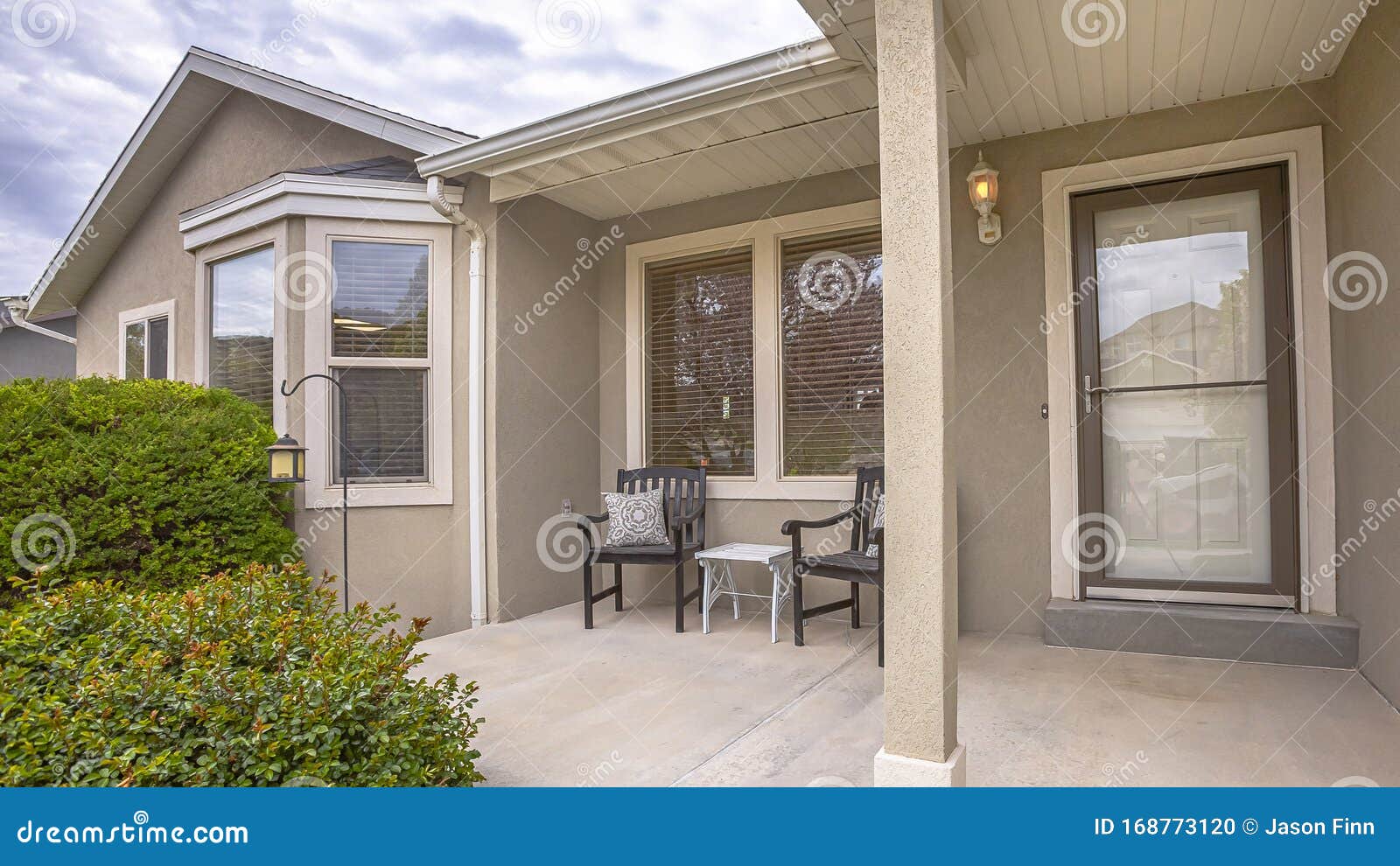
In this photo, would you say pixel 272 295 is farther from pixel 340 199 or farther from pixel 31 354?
pixel 31 354

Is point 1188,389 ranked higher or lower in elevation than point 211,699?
Result: higher

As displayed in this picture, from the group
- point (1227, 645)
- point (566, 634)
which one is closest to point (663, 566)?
point (566, 634)

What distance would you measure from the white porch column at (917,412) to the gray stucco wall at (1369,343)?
1.96 meters

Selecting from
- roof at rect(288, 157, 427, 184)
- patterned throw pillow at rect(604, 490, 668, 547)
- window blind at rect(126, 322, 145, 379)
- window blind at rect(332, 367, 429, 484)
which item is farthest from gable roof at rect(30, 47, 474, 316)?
patterned throw pillow at rect(604, 490, 668, 547)

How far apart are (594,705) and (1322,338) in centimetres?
354

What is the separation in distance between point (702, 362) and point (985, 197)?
6.69 ft

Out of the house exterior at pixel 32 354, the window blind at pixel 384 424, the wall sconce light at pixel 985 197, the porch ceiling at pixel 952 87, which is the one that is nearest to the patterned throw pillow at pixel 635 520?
the window blind at pixel 384 424

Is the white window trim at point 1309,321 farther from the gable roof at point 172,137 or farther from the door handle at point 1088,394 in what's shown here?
the gable roof at point 172,137

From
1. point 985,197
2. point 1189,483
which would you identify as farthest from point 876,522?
point 985,197

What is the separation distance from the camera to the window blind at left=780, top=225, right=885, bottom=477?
14.5 ft

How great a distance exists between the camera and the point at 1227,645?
130 inches

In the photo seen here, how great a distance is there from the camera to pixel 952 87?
311 cm

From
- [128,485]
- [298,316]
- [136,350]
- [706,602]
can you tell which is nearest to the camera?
[128,485]
